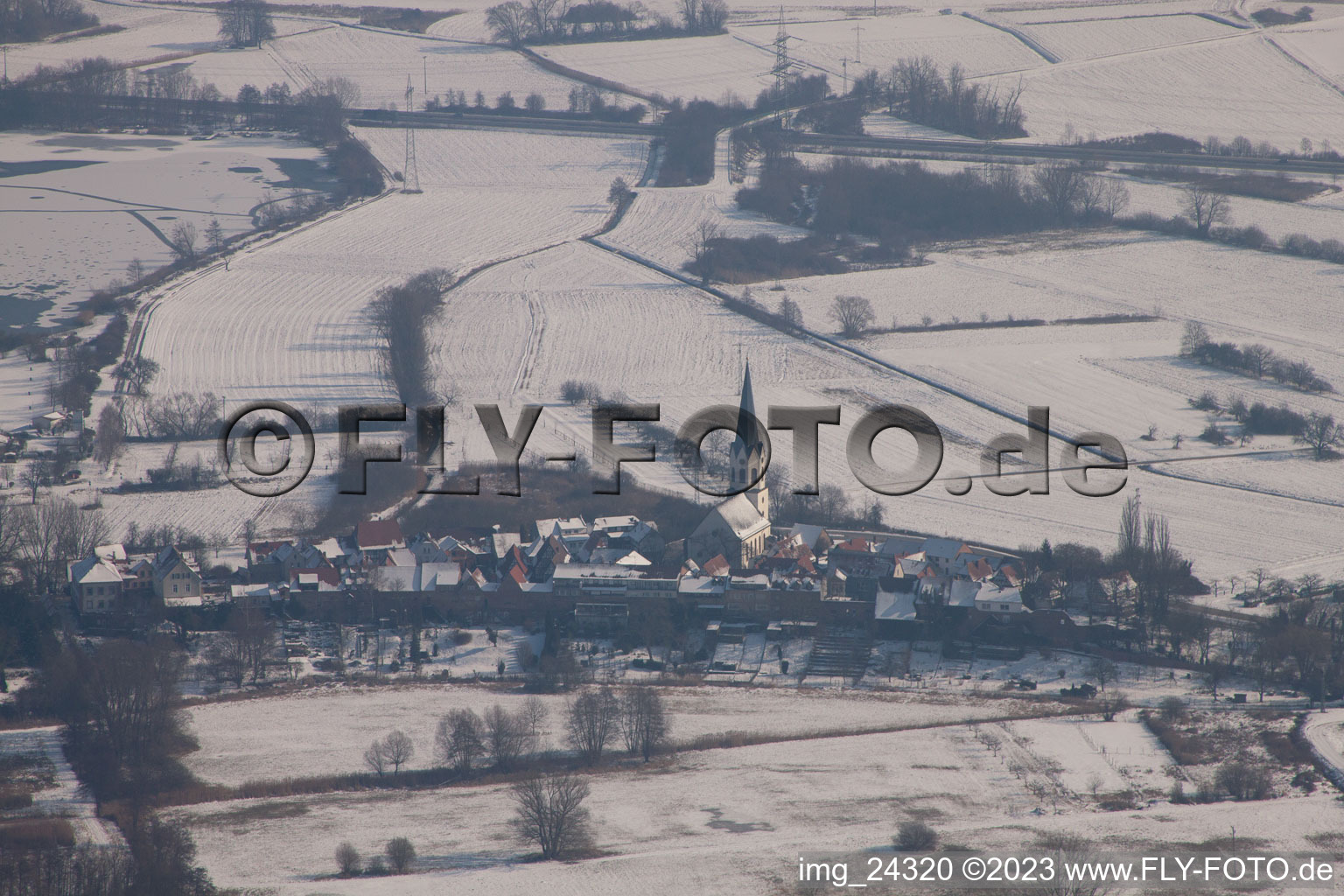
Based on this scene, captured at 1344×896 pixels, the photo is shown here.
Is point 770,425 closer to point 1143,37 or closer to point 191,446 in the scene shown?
point 191,446

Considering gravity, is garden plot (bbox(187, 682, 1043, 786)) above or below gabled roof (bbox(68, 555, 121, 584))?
below

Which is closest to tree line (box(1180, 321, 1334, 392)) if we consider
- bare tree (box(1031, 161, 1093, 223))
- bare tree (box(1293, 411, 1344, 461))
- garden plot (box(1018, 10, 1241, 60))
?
bare tree (box(1293, 411, 1344, 461))

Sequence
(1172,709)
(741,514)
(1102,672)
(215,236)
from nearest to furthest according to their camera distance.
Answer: (1172,709) < (1102,672) < (741,514) < (215,236)

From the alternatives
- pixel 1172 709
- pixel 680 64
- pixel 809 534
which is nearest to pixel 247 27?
pixel 680 64

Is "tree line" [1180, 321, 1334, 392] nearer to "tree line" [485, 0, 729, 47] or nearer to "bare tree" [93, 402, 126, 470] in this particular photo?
"bare tree" [93, 402, 126, 470]

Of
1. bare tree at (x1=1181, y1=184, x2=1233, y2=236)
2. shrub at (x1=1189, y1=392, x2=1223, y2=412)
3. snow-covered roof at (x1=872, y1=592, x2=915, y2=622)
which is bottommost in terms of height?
snow-covered roof at (x1=872, y1=592, x2=915, y2=622)

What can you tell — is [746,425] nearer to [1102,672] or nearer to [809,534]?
[809,534]
